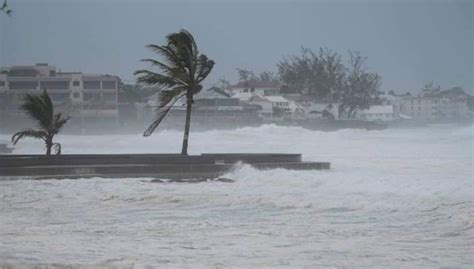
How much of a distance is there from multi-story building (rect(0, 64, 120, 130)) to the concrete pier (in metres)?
42.4

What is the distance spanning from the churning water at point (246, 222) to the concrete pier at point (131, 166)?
1.43 feet

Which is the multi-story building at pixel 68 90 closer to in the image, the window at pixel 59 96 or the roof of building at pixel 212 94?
the window at pixel 59 96

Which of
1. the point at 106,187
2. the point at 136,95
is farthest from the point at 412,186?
the point at 136,95

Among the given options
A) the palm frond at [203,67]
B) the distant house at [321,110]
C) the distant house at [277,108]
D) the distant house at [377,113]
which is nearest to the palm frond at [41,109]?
the palm frond at [203,67]

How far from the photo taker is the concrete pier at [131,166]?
44.3 ft

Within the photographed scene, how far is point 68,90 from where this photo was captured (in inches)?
2399

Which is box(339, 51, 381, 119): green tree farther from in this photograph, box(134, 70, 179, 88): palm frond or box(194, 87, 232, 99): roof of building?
box(134, 70, 179, 88): palm frond

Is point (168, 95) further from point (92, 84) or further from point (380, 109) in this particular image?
point (380, 109)

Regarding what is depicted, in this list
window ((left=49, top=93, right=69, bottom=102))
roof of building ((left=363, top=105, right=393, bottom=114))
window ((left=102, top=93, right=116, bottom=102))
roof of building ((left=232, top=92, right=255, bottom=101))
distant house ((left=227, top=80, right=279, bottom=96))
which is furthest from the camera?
roof of building ((left=363, top=105, right=393, bottom=114))

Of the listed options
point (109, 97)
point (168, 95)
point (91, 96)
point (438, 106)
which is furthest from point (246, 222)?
point (438, 106)

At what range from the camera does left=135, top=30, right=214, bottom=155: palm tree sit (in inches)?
629

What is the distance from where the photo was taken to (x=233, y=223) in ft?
29.3

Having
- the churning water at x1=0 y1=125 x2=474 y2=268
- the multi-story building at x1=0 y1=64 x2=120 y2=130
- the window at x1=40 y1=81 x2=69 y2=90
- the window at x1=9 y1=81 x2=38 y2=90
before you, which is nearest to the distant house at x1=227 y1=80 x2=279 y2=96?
the multi-story building at x1=0 y1=64 x2=120 y2=130

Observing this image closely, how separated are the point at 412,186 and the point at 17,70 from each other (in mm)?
51584
